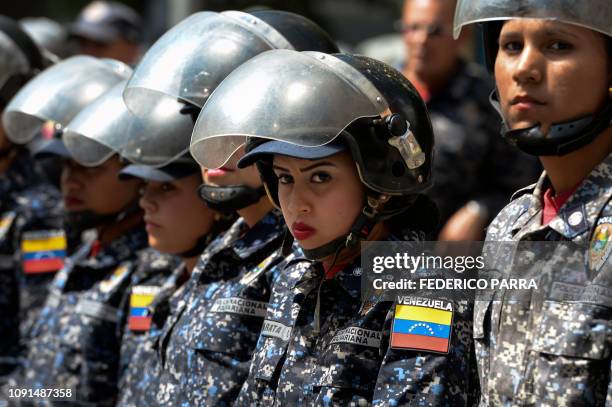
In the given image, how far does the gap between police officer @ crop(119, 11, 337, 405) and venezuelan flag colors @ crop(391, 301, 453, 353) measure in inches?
33.3

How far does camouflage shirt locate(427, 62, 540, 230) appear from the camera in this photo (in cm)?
602

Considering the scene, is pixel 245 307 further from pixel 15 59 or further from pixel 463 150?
pixel 15 59

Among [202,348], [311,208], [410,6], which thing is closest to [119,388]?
[202,348]

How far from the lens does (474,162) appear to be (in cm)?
605

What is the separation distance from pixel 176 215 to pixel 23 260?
5.45ft

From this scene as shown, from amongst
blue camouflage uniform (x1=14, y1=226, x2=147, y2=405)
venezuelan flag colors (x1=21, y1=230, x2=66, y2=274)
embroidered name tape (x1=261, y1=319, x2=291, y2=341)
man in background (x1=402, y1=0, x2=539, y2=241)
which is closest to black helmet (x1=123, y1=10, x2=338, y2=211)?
embroidered name tape (x1=261, y1=319, x2=291, y2=341)

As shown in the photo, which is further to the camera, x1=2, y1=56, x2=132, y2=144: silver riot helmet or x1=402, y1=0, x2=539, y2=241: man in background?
x1=402, y1=0, x2=539, y2=241: man in background

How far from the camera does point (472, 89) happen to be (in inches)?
246

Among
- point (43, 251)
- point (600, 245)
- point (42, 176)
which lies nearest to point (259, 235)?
point (600, 245)

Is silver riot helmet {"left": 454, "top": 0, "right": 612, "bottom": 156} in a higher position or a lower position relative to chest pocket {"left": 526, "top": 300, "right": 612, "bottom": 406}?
higher

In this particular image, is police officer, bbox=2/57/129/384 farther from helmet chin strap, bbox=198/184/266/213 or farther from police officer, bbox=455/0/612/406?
police officer, bbox=455/0/612/406

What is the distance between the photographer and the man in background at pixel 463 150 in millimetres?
6000

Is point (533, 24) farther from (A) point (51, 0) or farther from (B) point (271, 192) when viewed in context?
(A) point (51, 0)

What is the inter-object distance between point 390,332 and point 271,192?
795mm
